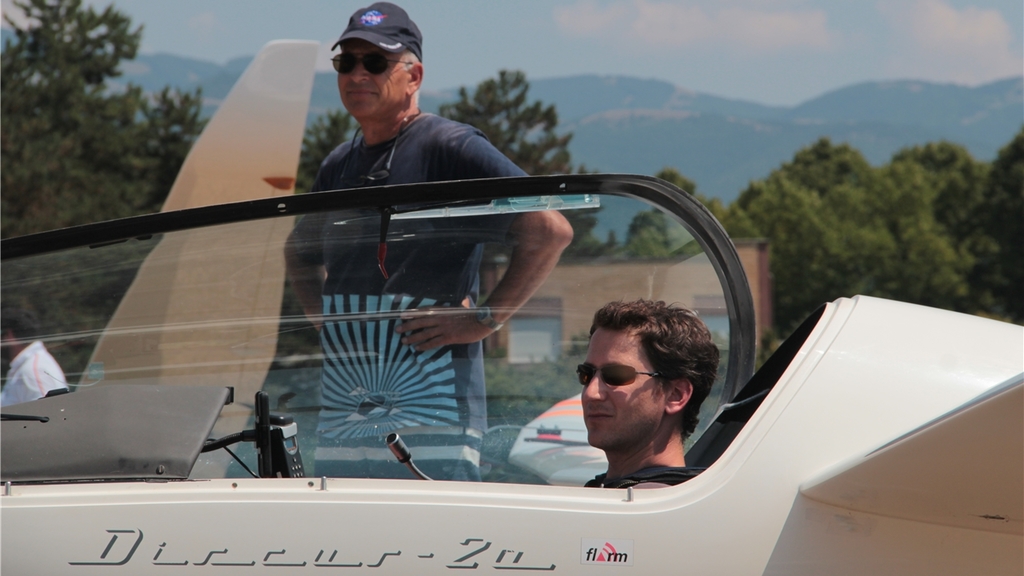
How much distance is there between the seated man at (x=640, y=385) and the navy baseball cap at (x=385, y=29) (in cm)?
126

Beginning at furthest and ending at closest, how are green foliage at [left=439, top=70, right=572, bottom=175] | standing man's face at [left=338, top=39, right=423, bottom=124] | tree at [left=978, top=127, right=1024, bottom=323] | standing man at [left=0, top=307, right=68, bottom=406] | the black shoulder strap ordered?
tree at [left=978, top=127, right=1024, bottom=323], green foliage at [left=439, top=70, right=572, bottom=175], standing man's face at [left=338, top=39, right=423, bottom=124], standing man at [left=0, top=307, right=68, bottom=406], the black shoulder strap

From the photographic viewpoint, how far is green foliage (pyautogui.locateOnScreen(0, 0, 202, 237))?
67.9ft

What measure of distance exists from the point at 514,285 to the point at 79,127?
2495 centimetres

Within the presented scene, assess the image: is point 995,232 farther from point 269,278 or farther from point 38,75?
point 269,278

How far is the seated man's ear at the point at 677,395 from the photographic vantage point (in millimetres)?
1967

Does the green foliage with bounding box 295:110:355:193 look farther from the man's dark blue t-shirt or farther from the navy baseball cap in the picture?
the man's dark blue t-shirt

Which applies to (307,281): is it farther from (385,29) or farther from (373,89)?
(385,29)

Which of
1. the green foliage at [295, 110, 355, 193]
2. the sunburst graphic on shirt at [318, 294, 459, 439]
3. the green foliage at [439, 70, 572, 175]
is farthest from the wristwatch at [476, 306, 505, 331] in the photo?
the green foliage at [439, 70, 572, 175]

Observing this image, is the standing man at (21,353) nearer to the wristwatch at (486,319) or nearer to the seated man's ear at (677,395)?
the wristwatch at (486,319)

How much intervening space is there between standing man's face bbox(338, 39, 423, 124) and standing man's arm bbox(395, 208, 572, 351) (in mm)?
740

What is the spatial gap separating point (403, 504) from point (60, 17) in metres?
28.5

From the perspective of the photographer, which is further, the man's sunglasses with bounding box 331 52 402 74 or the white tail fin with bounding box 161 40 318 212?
the white tail fin with bounding box 161 40 318 212

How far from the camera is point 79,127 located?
24.1 metres

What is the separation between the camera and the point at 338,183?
281cm
